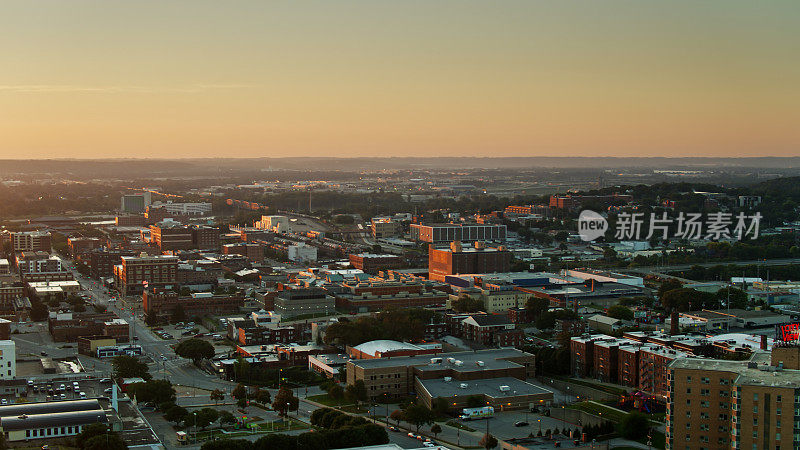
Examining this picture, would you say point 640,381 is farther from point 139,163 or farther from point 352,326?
point 139,163

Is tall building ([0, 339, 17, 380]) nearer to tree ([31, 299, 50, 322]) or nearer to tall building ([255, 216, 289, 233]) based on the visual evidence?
tree ([31, 299, 50, 322])

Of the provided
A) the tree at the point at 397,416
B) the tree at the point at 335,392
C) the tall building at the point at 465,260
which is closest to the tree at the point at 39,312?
the tree at the point at 335,392

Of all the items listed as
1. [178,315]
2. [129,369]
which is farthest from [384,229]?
[129,369]

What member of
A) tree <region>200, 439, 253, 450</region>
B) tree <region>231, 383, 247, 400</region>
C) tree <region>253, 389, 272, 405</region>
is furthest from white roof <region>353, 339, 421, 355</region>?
tree <region>200, 439, 253, 450</region>

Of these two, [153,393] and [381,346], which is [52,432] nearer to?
[153,393]

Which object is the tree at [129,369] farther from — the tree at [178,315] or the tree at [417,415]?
the tree at [178,315]

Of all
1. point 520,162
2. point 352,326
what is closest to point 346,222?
point 352,326
